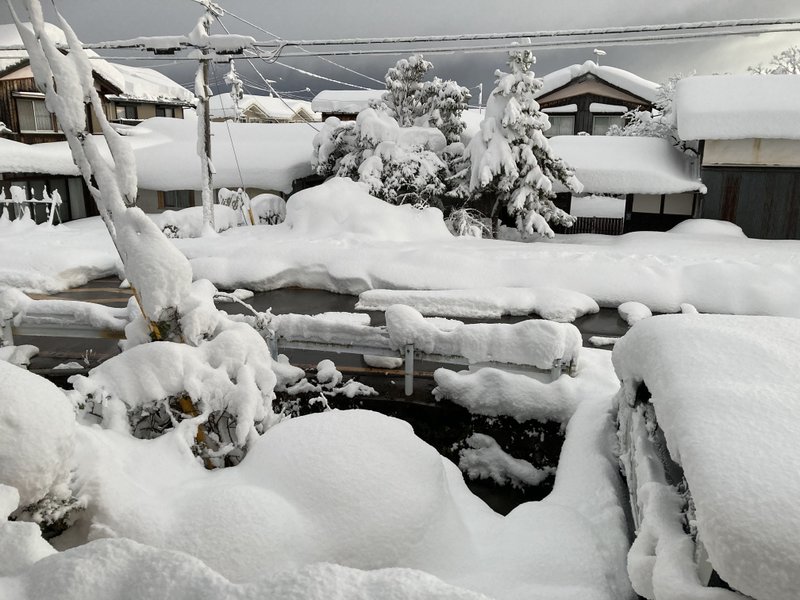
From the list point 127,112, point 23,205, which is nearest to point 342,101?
point 127,112

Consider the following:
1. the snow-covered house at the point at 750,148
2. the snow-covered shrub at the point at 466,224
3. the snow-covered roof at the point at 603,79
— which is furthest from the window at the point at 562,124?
the snow-covered shrub at the point at 466,224

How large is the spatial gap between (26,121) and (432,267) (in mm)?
21940

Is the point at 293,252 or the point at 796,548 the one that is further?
the point at 293,252

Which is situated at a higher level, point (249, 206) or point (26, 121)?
point (26, 121)

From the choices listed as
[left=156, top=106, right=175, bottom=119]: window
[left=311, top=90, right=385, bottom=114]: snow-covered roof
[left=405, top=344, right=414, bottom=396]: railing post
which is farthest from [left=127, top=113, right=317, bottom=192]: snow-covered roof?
[left=405, top=344, right=414, bottom=396]: railing post

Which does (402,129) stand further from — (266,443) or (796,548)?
(796,548)

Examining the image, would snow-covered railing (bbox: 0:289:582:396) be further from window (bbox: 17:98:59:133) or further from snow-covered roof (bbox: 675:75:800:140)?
window (bbox: 17:98:59:133)

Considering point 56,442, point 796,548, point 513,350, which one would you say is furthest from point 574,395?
point 56,442

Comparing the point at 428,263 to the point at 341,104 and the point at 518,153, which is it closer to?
the point at 518,153

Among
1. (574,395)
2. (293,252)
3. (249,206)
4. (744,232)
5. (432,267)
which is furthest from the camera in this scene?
(249,206)

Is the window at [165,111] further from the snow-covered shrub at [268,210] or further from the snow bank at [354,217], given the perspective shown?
the snow bank at [354,217]

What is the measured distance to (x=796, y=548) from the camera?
2.19 m

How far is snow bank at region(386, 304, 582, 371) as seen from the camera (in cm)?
710

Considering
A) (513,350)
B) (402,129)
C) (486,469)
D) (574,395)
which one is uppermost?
(402,129)
